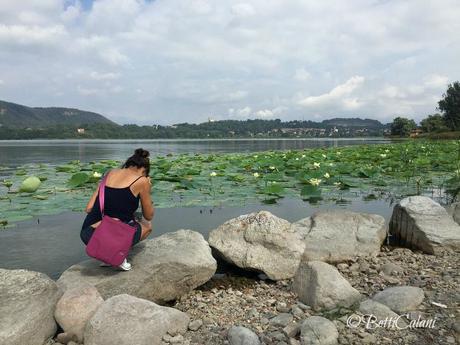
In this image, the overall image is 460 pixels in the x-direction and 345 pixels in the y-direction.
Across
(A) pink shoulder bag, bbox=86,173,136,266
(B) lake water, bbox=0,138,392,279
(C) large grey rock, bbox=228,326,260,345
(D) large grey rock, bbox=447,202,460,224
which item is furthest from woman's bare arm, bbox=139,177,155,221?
(D) large grey rock, bbox=447,202,460,224

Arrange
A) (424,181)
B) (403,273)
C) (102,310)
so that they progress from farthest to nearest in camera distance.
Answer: (424,181), (403,273), (102,310)

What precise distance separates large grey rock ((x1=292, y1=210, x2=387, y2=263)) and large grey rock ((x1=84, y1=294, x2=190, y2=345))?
2.58 meters

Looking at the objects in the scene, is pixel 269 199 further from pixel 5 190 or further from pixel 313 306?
pixel 5 190

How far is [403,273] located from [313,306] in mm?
1687

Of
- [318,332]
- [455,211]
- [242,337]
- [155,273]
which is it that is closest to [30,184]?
[155,273]

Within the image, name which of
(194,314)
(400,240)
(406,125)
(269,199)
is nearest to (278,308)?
(194,314)

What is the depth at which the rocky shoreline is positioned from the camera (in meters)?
3.34

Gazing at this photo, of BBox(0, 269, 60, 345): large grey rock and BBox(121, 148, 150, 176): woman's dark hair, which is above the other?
BBox(121, 148, 150, 176): woman's dark hair

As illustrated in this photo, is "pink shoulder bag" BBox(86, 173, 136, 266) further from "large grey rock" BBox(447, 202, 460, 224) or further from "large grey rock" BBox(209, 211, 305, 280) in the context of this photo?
"large grey rock" BBox(447, 202, 460, 224)

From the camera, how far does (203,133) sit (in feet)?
385

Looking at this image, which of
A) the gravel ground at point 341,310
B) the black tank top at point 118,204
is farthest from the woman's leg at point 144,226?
the gravel ground at point 341,310

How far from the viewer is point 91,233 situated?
175 inches

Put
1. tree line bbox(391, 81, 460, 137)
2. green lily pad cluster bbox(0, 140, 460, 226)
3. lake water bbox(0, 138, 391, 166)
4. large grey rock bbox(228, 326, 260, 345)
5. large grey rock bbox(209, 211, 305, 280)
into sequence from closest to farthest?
large grey rock bbox(228, 326, 260, 345), large grey rock bbox(209, 211, 305, 280), green lily pad cluster bbox(0, 140, 460, 226), lake water bbox(0, 138, 391, 166), tree line bbox(391, 81, 460, 137)

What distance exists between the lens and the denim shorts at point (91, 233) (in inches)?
176
